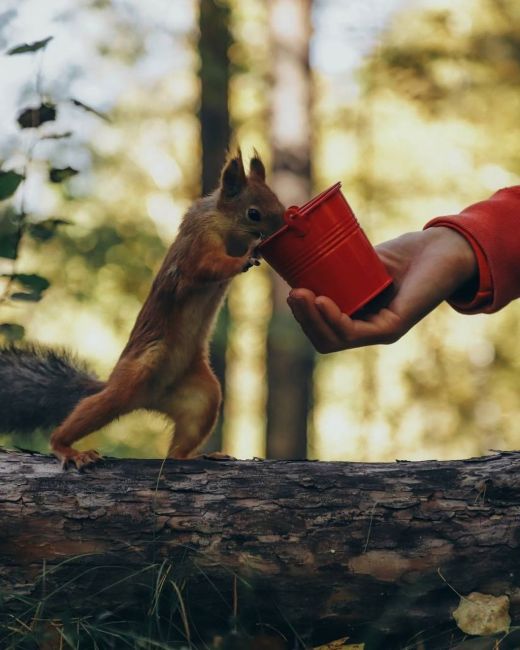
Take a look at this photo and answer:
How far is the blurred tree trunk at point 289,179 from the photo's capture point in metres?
5.92

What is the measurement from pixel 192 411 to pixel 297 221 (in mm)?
976

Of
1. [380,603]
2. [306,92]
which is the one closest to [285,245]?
[380,603]

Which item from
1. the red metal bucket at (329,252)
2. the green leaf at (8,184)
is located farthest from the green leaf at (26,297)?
the red metal bucket at (329,252)

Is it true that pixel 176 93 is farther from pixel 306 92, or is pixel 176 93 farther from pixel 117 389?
pixel 117 389

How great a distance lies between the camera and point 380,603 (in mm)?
1872

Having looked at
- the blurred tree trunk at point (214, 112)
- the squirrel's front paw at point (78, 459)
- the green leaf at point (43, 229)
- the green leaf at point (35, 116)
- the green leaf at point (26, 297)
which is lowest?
the squirrel's front paw at point (78, 459)

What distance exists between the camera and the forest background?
6090mm

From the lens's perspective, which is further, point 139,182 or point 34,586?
point 139,182

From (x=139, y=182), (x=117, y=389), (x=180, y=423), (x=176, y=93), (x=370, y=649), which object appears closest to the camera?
(x=370, y=649)

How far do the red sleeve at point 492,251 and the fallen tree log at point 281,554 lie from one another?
42 cm

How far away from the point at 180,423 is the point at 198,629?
901 mm

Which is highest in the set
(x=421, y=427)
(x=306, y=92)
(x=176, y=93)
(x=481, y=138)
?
(x=176, y=93)

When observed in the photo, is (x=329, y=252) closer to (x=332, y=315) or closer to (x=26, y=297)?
(x=332, y=315)

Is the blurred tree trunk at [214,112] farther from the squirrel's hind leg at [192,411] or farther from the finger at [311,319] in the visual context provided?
the finger at [311,319]
